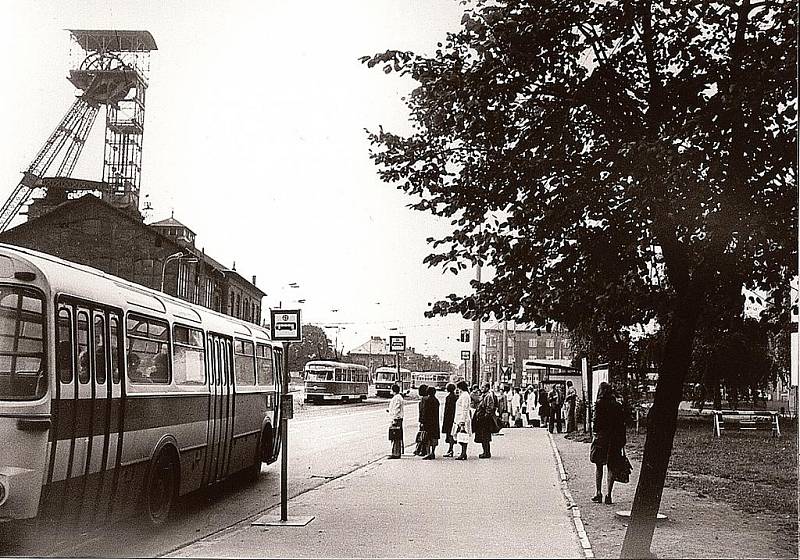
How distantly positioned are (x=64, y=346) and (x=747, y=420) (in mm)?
19001

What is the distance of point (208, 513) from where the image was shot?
39.7 ft

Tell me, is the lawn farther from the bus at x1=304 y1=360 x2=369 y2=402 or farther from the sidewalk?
the bus at x1=304 y1=360 x2=369 y2=402

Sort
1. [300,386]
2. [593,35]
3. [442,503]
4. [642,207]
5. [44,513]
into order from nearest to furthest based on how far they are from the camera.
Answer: [44,513]
[642,207]
[593,35]
[442,503]
[300,386]

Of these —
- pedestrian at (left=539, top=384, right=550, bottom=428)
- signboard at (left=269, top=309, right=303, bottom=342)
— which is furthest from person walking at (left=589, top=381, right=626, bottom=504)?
pedestrian at (left=539, top=384, right=550, bottom=428)

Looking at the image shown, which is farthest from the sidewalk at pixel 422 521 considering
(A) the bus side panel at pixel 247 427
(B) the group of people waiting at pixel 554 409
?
(B) the group of people waiting at pixel 554 409

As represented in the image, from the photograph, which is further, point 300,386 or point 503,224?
point 300,386

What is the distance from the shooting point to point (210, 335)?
1216 centimetres

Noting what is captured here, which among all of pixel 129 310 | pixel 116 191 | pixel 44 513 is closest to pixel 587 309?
pixel 129 310

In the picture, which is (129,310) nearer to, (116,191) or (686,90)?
(116,191)

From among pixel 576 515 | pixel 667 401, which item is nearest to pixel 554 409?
pixel 576 515

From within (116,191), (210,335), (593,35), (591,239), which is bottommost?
(210,335)

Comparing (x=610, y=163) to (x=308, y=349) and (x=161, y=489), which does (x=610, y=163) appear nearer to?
(x=161, y=489)

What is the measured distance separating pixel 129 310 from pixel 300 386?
1610 inches

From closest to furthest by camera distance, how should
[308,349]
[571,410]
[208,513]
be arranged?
[208,513], [571,410], [308,349]
